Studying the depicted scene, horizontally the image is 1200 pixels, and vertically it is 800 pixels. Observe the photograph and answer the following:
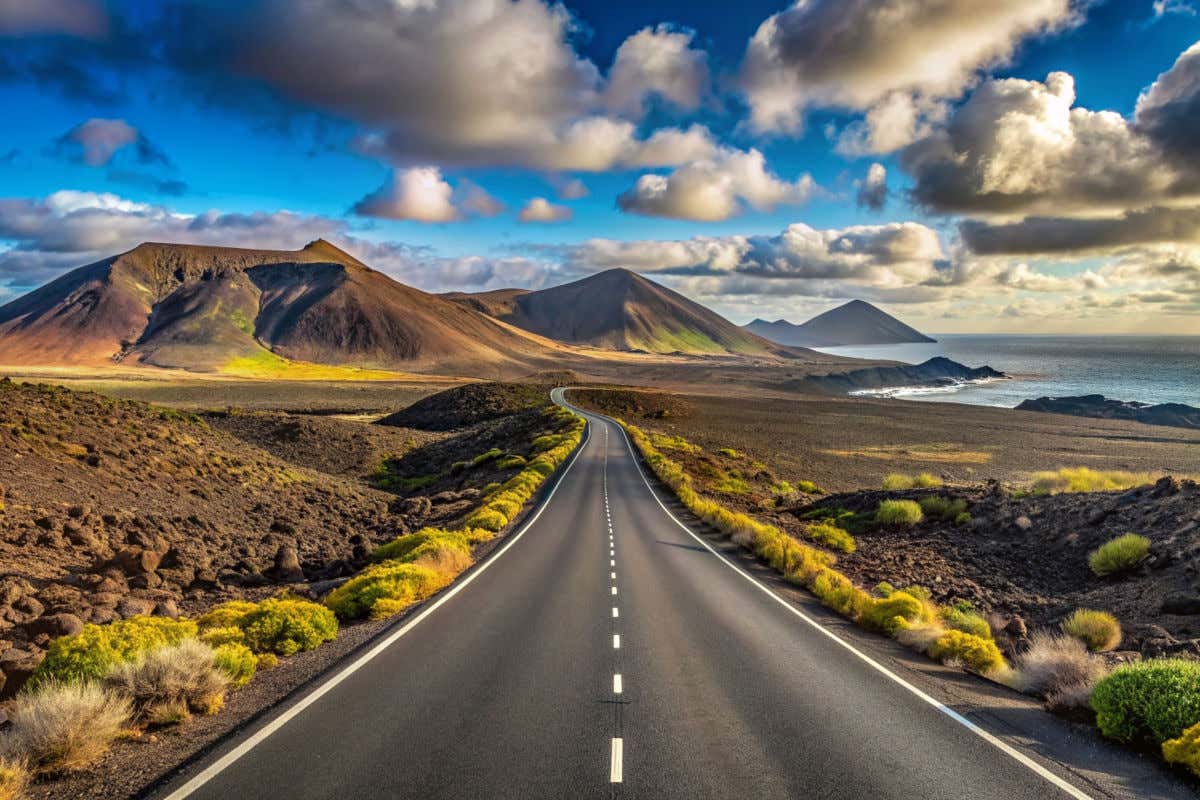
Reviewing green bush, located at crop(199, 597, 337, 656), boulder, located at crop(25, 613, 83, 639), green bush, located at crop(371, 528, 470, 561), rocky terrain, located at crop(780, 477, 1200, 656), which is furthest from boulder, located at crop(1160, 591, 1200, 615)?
boulder, located at crop(25, 613, 83, 639)

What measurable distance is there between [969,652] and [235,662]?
37.7 ft

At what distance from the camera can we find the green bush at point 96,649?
8570 mm

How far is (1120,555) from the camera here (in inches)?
744

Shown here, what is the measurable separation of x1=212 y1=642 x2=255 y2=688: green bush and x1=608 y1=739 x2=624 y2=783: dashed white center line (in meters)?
5.34

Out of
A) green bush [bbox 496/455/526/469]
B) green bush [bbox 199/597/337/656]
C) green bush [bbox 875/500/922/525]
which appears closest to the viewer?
green bush [bbox 199/597/337/656]

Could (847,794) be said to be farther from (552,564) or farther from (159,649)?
(552,564)

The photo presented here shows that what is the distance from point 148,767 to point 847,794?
711cm

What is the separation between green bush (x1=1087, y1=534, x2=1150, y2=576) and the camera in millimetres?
18609

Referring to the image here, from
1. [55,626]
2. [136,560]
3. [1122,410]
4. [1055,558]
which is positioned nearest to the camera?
[55,626]

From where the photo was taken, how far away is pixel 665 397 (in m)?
110

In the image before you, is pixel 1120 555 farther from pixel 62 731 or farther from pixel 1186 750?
pixel 62 731

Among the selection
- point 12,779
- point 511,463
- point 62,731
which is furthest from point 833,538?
point 511,463

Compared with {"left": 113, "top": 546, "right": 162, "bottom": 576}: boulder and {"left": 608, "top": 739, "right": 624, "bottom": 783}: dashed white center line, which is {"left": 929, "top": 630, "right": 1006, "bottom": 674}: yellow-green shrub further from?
{"left": 113, "top": 546, "right": 162, "bottom": 576}: boulder

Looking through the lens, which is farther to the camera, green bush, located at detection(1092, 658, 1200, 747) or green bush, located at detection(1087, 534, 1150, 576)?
green bush, located at detection(1087, 534, 1150, 576)
